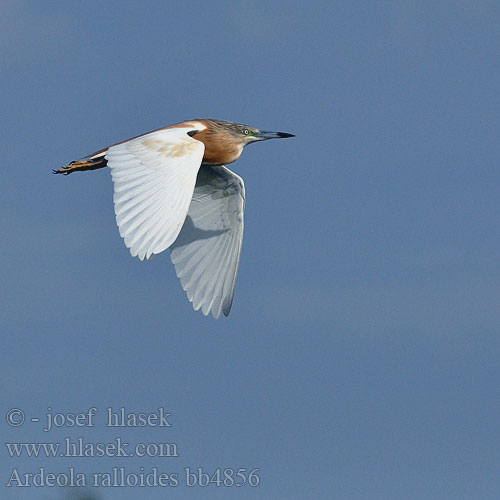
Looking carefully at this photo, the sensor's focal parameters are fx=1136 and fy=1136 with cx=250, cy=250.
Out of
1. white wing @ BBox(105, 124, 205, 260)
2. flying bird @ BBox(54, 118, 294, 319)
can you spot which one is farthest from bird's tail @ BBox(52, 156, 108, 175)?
white wing @ BBox(105, 124, 205, 260)

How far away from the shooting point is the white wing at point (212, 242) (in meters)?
19.6

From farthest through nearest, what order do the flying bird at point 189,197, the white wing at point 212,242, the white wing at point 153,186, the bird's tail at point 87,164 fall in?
1. the white wing at point 212,242
2. the bird's tail at point 87,164
3. the flying bird at point 189,197
4. the white wing at point 153,186

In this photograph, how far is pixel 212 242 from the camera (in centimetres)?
2003

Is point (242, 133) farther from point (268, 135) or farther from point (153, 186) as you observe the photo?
point (153, 186)

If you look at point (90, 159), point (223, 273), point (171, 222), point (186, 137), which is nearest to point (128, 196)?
point (171, 222)

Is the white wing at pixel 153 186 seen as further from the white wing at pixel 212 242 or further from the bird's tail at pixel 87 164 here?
the white wing at pixel 212 242

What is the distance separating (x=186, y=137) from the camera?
1681 centimetres

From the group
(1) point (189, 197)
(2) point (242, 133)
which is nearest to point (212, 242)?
(2) point (242, 133)

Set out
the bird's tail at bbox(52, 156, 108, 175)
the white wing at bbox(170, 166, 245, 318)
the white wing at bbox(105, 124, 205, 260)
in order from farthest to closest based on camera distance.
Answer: the white wing at bbox(170, 166, 245, 318)
the bird's tail at bbox(52, 156, 108, 175)
the white wing at bbox(105, 124, 205, 260)

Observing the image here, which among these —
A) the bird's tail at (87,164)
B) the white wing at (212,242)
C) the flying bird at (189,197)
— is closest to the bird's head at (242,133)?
the flying bird at (189,197)

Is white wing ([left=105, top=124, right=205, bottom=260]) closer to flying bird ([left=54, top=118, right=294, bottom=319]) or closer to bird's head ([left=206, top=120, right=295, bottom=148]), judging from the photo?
flying bird ([left=54, top=118, right=294, bottom=319])

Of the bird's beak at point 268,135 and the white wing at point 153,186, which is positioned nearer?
the white wing at point 153,186

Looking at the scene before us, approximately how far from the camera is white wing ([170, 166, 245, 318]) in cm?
1956

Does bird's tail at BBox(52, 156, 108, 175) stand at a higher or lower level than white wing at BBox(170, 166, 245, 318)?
higher
